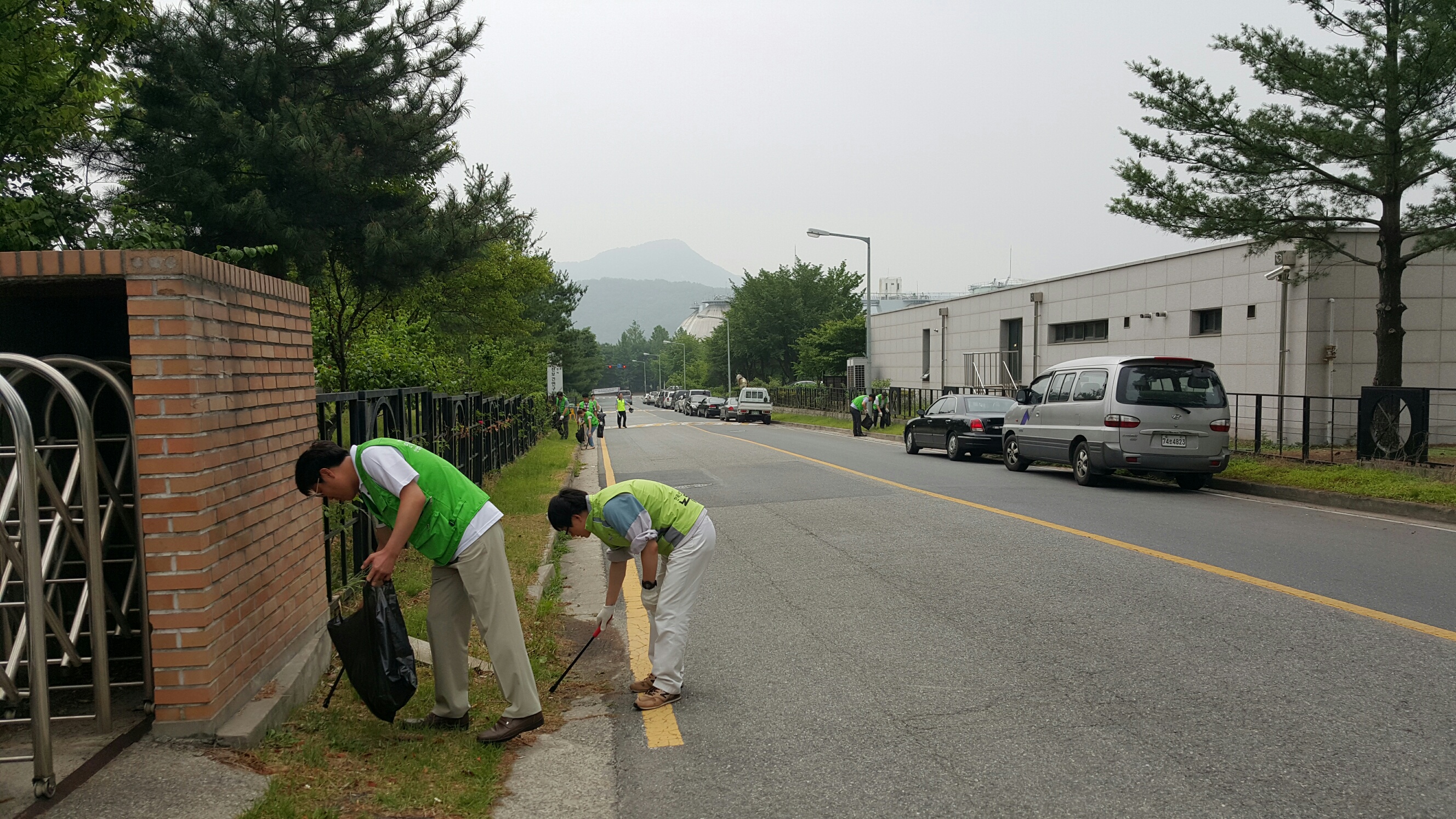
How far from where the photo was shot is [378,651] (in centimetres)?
414

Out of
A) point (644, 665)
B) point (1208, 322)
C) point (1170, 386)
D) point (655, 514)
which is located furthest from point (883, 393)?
point (655, 514)

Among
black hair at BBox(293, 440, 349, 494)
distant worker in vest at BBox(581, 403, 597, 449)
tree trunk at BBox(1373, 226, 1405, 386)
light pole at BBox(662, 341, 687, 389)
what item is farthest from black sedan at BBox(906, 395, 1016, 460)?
light pole at BBox(662, 341, 687, 389)

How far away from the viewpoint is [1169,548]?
8.66 meters

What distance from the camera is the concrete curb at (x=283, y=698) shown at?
12.8 feet

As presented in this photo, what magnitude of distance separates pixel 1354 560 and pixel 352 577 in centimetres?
811

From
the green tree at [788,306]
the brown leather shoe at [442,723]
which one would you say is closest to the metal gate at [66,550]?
the brown leather shoe at [442,723]

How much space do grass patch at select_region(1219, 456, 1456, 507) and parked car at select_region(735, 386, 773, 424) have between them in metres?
32.0

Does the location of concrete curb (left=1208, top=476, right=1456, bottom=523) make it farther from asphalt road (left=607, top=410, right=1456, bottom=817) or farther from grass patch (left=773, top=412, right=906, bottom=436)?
grass patch (left=773, top=412, right=906, bottom=436)

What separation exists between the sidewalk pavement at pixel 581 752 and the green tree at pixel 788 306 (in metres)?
67.0

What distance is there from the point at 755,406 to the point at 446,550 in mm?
42754

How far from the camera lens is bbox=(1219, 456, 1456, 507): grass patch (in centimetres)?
1125

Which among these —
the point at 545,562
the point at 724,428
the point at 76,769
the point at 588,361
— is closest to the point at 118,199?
the point at 545,562

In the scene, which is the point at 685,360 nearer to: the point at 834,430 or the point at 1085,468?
the point at 834,430

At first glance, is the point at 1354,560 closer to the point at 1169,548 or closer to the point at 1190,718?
the point at 1169,548
